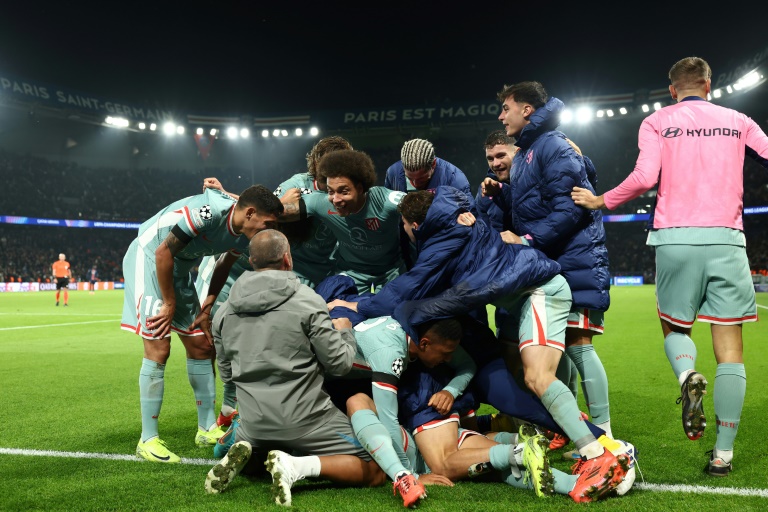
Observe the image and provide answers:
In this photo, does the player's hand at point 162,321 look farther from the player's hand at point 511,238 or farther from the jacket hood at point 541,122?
the jacket hood at point 541,122

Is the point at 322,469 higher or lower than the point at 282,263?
lower

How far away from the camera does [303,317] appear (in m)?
3.30

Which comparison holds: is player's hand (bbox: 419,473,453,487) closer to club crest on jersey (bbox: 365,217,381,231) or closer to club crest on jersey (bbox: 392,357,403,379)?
club crest on jersey (bbox: 392,357,403,379)

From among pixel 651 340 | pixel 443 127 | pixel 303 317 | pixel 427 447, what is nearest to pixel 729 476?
pixel 427 447

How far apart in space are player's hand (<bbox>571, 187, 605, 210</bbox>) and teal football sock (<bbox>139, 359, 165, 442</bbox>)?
3.18 m

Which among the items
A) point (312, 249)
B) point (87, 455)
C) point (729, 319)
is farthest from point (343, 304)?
point (729, 319)

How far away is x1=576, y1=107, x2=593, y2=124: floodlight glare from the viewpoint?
38.6m

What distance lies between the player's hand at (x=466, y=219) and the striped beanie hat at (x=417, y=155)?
3.60 feet

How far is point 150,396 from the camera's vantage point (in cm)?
438

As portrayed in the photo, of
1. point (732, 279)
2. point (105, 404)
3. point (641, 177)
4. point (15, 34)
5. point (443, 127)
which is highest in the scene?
point (15, 34)

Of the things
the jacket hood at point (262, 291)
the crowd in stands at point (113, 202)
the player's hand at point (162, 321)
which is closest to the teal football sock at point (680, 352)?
the jacket hood at point (262, 291)

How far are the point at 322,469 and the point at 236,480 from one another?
608 millimetres

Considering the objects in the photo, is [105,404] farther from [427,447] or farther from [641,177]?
[641,177]

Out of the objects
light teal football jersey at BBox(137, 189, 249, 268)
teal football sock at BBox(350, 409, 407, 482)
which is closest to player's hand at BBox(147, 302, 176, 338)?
light teal football jersey at BBox(137, 189, 249, 268)
